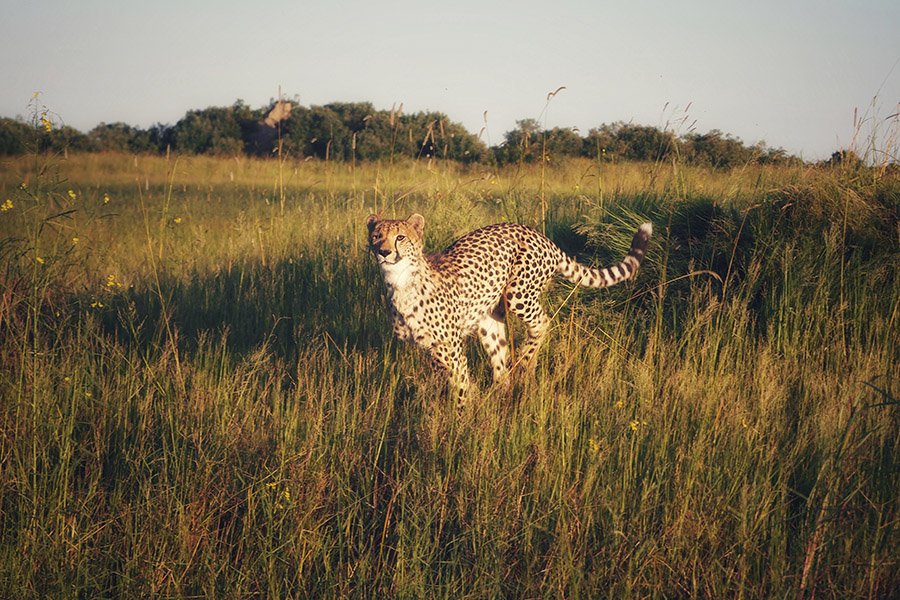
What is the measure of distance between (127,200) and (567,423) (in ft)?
39.5

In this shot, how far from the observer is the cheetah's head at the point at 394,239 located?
4164 mm

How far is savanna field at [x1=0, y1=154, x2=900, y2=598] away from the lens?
97.3 inches

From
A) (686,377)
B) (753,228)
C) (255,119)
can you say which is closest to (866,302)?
(753,228)

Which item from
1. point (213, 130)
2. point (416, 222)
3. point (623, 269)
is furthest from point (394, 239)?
point (213, 130)

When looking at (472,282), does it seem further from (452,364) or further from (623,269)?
(623,269)

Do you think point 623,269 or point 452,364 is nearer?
point 452,364

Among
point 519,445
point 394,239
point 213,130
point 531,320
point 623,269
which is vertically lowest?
point 519,445

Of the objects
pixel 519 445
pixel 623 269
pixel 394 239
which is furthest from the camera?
pixel 623 269

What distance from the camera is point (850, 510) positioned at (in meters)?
2.48

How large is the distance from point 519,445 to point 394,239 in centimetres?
→ 156

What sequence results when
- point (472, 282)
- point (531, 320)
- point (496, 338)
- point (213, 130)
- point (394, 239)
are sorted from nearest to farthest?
1. point (394, 239)
2. point (472, 282)
3. point (531, 320)
4. point (496, 338)
5. point (213, 130)

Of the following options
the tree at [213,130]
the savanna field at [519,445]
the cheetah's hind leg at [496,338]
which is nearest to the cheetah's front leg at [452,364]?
the savanna field at [519,445]

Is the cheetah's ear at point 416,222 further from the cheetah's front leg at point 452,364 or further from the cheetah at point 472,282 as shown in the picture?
the cheetah's front leg at point 452,364

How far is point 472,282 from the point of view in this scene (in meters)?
4.71
